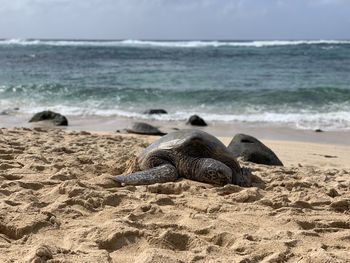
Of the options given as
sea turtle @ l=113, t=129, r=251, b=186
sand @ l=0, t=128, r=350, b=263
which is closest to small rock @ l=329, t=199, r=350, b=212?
sand @ l=0, t=128, r=350, b=263

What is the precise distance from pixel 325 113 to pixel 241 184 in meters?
8.38

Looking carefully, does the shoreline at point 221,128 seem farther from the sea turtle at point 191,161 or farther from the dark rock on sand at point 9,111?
the sea turtle at point 191,161

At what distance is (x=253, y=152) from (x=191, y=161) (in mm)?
1842

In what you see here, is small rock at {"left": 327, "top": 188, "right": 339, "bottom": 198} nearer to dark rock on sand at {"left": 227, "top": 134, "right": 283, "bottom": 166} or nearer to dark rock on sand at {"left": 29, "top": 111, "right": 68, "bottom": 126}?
dark rock on sand at {"left": 227, "top": 134, "right": 283, "bottom": 166}

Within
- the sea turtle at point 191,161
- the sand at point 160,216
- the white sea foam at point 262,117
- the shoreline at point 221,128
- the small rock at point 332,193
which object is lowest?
the shoreline at point 221,128

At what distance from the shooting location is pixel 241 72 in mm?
23438

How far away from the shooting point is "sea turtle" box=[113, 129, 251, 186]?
4746 millimetres

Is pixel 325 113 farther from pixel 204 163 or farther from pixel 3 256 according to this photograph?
pixel 3 256

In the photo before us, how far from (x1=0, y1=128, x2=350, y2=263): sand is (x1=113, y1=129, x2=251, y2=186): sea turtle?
158 millimetres

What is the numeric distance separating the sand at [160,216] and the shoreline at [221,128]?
3676mm

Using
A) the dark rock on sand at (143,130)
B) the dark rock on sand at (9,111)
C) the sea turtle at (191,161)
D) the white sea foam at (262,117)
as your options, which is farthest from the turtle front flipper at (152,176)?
the dark rock on sand at (9,111)

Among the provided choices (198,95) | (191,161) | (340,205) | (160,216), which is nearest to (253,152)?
(191,161)

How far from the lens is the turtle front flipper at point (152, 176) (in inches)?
181

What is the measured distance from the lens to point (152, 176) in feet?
15.4
